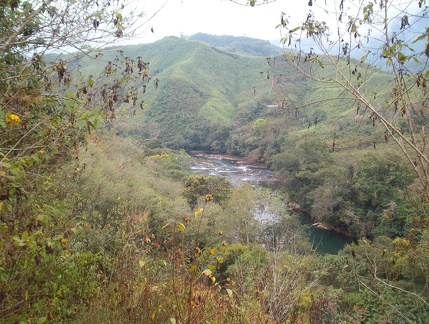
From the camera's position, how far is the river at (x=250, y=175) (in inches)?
677

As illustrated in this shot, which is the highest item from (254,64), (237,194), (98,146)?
(254,64)

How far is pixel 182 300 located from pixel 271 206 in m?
14.5

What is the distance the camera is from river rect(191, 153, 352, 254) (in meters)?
17.2

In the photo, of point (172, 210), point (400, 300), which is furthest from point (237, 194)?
point (400, 300)

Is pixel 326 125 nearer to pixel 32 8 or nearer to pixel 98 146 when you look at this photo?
pixel 98 146

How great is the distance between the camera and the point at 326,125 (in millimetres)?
33688

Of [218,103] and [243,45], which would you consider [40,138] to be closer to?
[218,103]

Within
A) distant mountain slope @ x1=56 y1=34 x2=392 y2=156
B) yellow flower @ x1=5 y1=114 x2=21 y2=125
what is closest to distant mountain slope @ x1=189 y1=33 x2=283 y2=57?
distant mountain slope @ x1=56 y1=34 x2=392 y2=156

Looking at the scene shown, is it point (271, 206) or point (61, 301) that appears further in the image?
point (271, 206)

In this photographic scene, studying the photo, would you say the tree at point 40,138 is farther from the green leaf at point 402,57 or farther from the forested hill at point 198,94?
the forested hill at point 198,94

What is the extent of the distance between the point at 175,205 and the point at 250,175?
17.1 m

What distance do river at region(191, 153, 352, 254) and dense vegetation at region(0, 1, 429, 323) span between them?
1.03 meters

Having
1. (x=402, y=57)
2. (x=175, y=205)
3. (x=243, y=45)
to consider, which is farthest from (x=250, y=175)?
(x=243, y=45)

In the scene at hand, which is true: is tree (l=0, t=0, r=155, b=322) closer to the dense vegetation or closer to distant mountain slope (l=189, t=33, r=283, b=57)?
the dense vegetation
